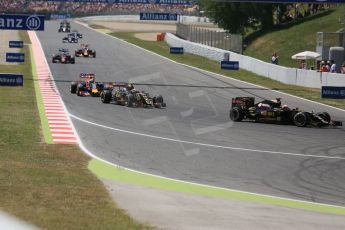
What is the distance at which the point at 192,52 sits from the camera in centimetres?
5906

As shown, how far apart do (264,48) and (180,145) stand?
130ft

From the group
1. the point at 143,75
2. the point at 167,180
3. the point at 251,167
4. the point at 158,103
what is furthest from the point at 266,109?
the point at 143,75

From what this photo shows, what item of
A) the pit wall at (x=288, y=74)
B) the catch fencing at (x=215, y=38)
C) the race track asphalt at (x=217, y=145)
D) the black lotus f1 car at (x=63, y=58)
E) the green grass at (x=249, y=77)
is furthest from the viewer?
the catch fencing at (x=215, y=38)

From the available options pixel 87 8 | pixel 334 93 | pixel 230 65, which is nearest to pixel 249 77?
pixel 230 65

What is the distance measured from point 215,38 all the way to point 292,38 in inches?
371

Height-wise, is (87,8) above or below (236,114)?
above

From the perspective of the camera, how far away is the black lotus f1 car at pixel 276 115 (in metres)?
20.9

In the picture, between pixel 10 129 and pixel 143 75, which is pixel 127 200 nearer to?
pixel 10 129

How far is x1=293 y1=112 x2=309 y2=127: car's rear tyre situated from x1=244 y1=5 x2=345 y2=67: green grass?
25.9 metres

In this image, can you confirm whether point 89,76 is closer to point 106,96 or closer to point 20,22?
point 20,22

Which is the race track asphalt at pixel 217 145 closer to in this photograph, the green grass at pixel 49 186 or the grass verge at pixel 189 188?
the grass verge at pixel 189 188

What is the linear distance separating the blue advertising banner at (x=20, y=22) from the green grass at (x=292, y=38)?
74.7 ft

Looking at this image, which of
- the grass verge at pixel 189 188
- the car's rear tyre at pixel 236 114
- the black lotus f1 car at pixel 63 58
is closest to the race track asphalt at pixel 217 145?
the car's rear tyre at pixel 236 114

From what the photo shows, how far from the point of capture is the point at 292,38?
Answer: 52.6 metres
